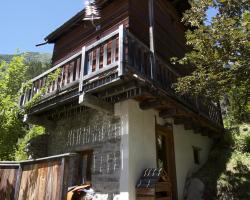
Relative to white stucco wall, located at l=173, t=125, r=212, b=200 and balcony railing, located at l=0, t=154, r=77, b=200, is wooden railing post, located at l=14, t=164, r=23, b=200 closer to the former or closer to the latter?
balcony railing, located at l=0, t=154, r=77, b=200

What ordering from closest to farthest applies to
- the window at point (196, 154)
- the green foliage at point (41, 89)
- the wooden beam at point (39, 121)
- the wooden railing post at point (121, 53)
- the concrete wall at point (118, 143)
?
the wooden railing post at point (121, 53) < the concrete wall at point (118, 143) < the green foliage at point (41, 89) < the wooden beam at point (39, 121) < the window at point (196, 154)

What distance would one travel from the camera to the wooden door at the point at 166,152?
28.8ft

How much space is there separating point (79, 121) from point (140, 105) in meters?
2.28

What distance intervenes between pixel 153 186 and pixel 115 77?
2.75 m

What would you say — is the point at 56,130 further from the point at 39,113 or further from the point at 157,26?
the point at 157,26

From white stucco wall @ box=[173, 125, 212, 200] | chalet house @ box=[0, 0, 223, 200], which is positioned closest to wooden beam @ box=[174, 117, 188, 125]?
chalet house @ box=[0, 0, 223, 200]

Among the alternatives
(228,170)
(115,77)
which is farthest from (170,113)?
(228,170)

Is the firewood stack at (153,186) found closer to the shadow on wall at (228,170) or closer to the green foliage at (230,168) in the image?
the shadow on wall at (228,170)

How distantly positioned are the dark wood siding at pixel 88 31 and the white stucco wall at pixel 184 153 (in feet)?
14.1

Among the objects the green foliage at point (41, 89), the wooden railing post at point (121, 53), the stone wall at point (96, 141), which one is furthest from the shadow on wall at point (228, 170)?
the green foliage at point (41, 89)

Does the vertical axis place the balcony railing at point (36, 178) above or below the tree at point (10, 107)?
below

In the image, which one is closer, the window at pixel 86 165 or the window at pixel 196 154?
the window at pixel 86 165

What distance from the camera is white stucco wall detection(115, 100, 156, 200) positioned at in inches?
272

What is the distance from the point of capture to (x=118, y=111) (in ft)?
25.6
